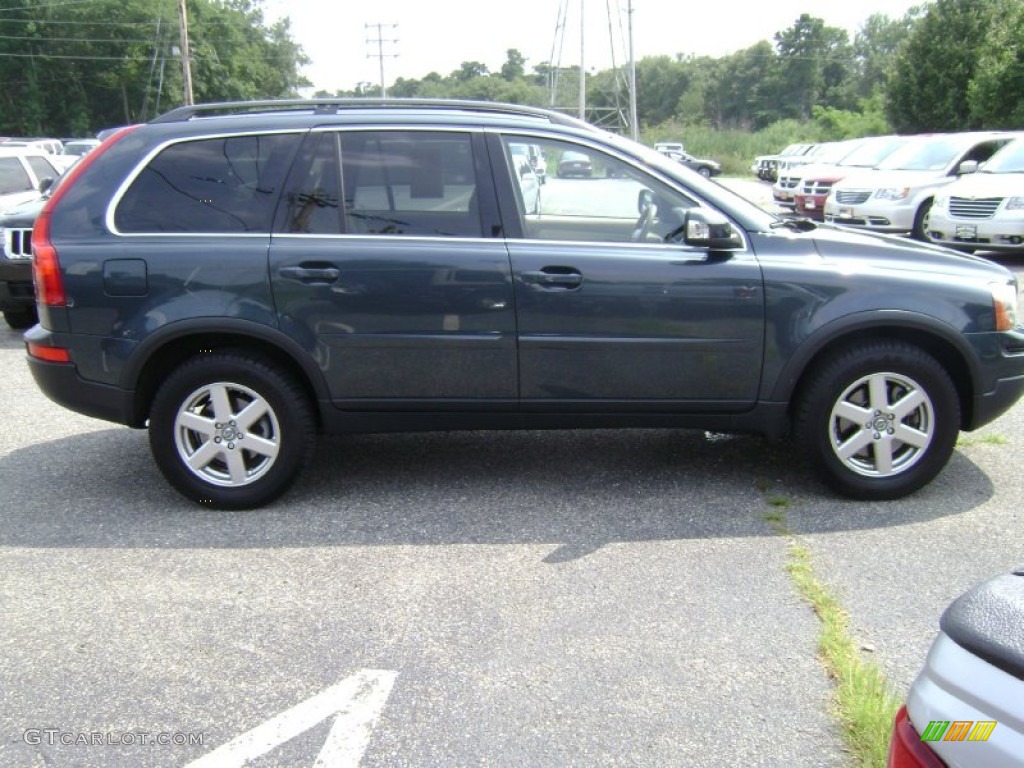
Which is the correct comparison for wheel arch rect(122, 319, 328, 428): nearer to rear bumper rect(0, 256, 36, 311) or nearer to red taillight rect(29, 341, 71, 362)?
red taillight rect(29, 341, 71, 362)

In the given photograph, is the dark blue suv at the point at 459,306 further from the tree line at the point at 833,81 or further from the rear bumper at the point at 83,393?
the tree line at the point at 833,81

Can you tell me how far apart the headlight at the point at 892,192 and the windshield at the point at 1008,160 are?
1025 mm

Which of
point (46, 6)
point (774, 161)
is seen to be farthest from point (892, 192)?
point (46, 6)

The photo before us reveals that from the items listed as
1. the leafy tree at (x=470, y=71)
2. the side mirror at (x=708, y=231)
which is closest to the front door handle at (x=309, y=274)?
the side mirror at (x=708, y=231)

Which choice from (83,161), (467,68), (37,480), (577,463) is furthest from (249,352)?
(467,68)

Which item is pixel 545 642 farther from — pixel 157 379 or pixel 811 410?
pixel 157 379

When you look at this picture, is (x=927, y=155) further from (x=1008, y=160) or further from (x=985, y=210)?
(x=985, y=210)

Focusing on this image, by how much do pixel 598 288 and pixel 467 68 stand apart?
368 feet

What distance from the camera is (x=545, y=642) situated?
11.0 ft

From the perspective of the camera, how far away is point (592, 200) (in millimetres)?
4613

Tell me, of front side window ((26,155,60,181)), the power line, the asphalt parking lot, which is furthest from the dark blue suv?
the power line

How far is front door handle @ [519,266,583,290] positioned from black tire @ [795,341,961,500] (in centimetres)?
123

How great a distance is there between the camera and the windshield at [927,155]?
14312 millimetres

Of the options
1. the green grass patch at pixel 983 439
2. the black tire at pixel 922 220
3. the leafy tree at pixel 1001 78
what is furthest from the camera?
the leafy tree at pixel 1001 78
